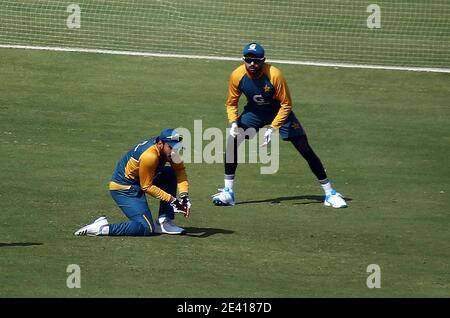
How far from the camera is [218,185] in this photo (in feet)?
67.3

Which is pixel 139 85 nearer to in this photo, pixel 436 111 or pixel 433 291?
pixel 436 111

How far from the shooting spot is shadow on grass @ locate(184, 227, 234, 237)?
56.3ft

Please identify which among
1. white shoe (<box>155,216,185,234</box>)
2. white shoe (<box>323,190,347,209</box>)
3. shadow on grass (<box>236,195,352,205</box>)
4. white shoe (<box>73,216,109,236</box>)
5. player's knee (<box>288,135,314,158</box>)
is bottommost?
white shoe (<box>73,216,109,236</box>)

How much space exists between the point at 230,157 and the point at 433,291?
5.83 meters

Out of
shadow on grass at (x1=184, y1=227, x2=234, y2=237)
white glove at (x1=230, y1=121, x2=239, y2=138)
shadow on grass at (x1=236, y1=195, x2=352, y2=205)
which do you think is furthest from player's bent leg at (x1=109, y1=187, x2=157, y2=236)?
shadow on grass at (x1=236, y1=195, x2=352, y2=205)

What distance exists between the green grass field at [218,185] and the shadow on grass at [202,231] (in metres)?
0.05

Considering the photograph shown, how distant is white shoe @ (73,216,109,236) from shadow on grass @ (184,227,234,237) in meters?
1.31

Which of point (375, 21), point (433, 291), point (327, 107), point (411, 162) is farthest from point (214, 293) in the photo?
point (375, 21)

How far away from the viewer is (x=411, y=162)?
22.1 m

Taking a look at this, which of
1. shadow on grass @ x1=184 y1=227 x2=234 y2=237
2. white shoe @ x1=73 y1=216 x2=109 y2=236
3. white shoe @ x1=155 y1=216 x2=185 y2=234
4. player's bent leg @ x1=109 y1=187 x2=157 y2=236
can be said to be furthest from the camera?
shadow on grass @ x1=184 y1=227 x2=234 y2=237

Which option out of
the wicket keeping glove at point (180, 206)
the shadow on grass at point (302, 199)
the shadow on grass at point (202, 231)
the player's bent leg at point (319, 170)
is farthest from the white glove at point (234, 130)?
the wicket keeping glove at point (180, 206)

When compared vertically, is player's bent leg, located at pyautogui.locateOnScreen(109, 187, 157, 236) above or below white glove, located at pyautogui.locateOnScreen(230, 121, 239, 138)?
below

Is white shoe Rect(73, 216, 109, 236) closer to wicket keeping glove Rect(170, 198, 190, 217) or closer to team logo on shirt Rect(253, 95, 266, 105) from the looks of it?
wicket keeping glove Rect(170, 198, 190, 217)

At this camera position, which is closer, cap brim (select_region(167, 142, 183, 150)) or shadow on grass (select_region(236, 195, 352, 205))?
cap brim (select_region(167, 142, 183, 150))
